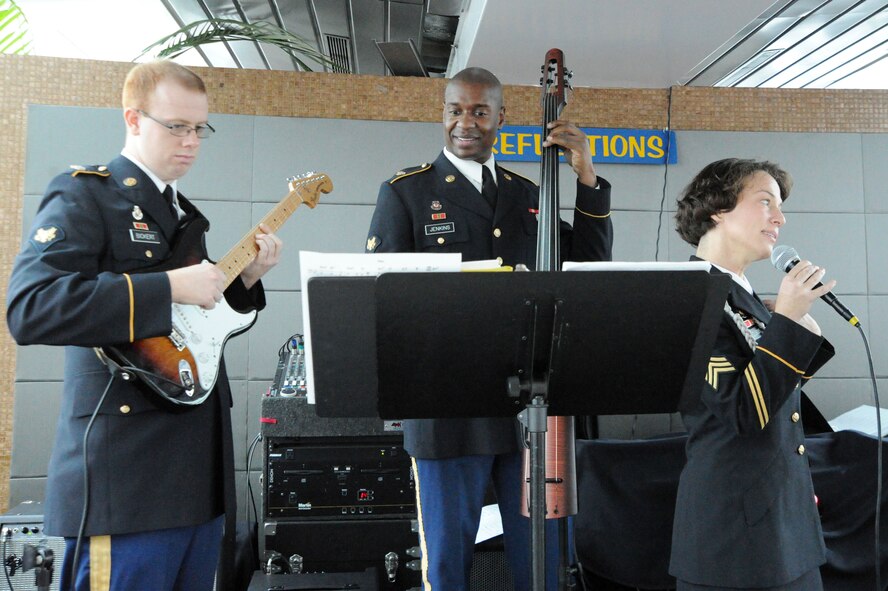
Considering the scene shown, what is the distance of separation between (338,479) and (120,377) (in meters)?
1.48

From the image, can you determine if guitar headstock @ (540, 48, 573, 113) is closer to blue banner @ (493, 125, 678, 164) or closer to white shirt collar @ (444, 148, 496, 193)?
white shirt collar @ (444, 148, 496, 193)

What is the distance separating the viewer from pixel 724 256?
6.07ft

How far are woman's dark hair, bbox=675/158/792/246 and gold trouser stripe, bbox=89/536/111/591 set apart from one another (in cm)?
162

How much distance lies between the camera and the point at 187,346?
1613mm

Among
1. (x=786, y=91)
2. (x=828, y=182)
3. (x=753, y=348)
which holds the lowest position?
(x=753, y=348)

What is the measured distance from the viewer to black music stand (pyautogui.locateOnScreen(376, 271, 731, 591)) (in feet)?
3.81

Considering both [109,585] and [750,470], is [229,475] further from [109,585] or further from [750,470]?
[750,470]

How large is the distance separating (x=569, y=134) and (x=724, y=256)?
1.71 feet

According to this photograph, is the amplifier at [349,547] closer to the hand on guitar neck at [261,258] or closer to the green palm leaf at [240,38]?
the hand on guitar neck at [261,258]

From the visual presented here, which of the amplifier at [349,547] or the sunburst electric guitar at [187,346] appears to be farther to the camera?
the amplifier at [349,547]

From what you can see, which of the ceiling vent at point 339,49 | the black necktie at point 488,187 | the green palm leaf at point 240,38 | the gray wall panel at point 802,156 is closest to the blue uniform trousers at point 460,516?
the black necktie at point 488,187

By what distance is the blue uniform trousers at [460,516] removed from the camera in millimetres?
1759

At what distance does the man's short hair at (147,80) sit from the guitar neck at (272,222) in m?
0.39

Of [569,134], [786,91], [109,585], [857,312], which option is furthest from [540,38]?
[109,585]
